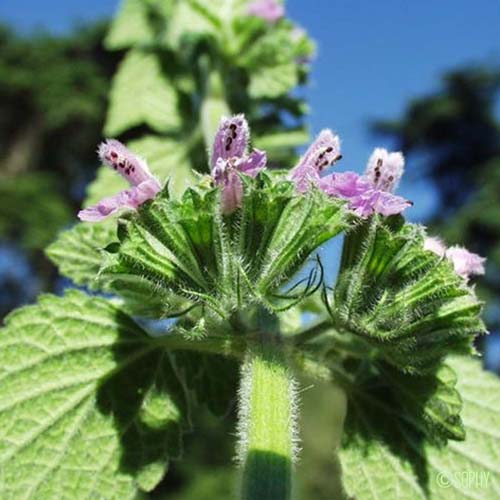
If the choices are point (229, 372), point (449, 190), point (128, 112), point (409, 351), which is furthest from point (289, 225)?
point (449, 190)

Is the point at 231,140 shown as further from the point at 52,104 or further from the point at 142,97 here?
the point at 52,104

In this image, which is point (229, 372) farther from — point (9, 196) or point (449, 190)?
point (449, 190)

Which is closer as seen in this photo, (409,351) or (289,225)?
(289,225)

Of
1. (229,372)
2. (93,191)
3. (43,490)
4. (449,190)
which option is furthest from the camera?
(449,190)

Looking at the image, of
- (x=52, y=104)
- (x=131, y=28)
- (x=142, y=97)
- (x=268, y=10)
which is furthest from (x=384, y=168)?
(x=52, y=104)

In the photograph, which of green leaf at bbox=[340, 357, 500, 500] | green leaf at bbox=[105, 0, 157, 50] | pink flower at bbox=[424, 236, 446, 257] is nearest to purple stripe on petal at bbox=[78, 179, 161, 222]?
pink flower at bbox=[424, 236, 446, 257]

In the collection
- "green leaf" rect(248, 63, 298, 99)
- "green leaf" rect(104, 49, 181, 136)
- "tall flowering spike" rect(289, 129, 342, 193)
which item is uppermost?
"green leaf" rect(104, 49, 181, 136)

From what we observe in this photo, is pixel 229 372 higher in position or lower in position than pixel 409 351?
higher

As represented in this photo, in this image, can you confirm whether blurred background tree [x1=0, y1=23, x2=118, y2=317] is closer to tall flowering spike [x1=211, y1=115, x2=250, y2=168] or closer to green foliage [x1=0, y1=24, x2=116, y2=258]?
green foliage [x1=0, y1=24, x2=116, y2=258]
